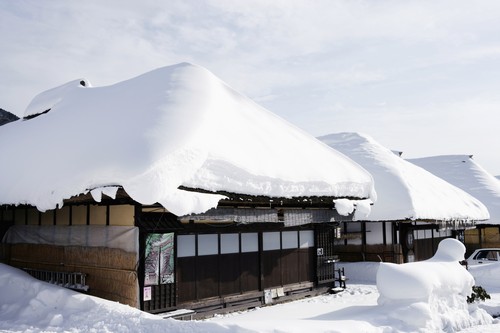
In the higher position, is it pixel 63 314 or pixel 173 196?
pixel 173 196

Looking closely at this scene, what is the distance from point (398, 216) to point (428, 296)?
8.57 meters

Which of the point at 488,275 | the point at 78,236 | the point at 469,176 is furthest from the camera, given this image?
the point at 469,176

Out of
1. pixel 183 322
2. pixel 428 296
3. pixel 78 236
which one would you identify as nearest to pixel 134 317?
pixel 183 322

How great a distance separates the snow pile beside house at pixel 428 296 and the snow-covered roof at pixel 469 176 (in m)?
19.8

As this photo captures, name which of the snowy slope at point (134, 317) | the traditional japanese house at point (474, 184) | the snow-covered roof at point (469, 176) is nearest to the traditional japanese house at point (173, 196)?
the snowy slope at point (134, 317)

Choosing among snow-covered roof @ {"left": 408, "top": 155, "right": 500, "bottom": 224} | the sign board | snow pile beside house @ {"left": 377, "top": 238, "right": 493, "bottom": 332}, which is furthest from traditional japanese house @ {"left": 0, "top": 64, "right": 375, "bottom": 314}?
snow-covered roof @ {"left": 408, "top": 155, "right": 500, "bottom": 224}

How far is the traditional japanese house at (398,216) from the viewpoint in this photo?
1930 cm

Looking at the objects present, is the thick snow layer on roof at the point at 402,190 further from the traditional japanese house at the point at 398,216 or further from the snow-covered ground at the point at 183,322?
the snow-covered ground at the point at 183,322

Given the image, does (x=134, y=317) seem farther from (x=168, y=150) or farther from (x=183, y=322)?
(x=168, y=150)

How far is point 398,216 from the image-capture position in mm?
18859

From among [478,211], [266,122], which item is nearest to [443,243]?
[266,122]

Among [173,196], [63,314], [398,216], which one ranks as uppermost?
[173,196]

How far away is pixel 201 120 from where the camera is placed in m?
11.1

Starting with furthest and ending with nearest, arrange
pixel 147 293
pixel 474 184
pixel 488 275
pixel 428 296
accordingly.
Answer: pixel 474 184, pixel 488 275, pixel 428 296, pixel 147 293
